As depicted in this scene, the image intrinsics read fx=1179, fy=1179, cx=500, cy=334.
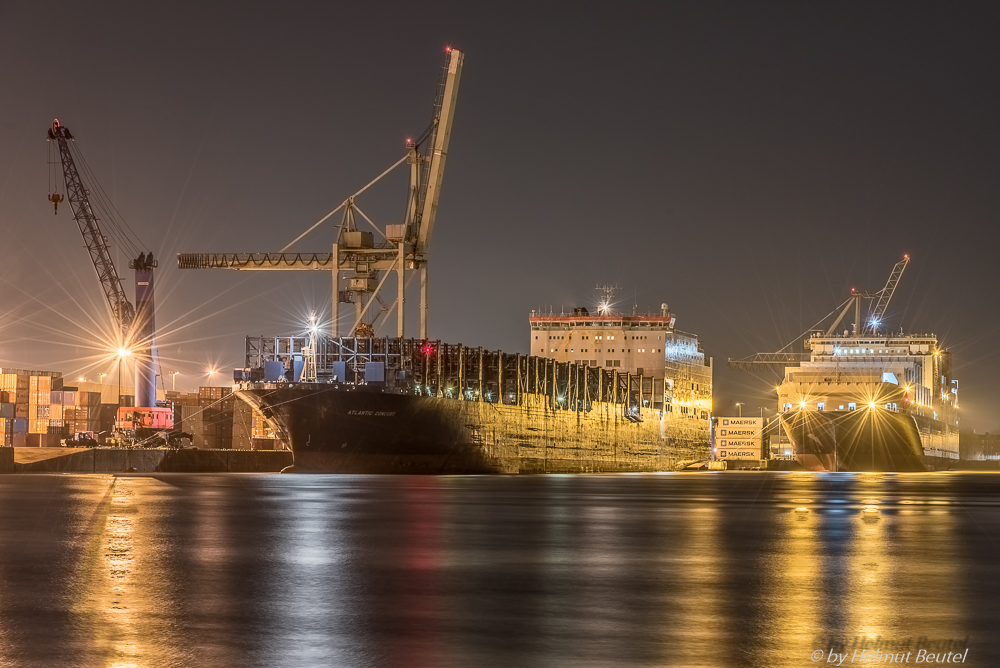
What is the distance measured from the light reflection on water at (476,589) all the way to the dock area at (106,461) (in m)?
41.7

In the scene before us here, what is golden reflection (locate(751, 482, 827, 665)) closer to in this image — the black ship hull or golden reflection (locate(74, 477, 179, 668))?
golden reflection (locate(74, 477, 179, 668))

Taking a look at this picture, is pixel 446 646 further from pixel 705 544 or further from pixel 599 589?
pixel 705 544

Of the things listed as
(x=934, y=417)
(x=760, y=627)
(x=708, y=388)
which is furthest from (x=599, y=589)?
(x=708, y=388)

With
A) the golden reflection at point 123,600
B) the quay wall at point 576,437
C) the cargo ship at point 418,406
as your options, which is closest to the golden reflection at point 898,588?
the golden reflection at point 123,600

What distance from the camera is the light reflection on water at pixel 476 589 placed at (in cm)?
893

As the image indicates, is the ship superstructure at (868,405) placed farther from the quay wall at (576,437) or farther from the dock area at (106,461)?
the dock area at (106,461)

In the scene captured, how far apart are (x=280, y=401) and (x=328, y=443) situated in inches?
128

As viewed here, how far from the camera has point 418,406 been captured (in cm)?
6072

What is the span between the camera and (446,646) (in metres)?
9.02

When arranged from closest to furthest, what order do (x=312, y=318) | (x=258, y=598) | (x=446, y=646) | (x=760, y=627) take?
(x=446, y=646)
(x=760, y=627)
(x=258, y=598)
(x=312, y=318)

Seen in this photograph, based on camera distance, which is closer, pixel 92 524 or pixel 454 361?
pixel 92 524

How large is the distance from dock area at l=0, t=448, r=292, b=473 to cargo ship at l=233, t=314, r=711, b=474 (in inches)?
263

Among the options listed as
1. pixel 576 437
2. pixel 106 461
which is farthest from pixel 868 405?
pixel 106 461

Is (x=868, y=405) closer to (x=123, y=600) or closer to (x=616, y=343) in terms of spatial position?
(x=616, y=343)
